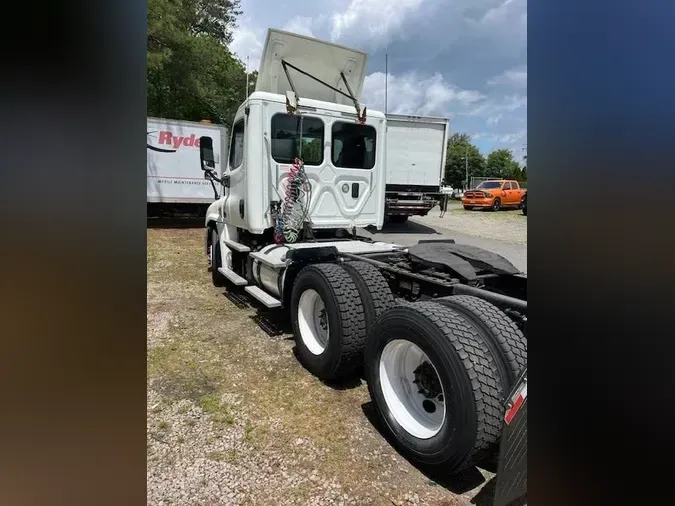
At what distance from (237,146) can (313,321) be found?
9.85 ft

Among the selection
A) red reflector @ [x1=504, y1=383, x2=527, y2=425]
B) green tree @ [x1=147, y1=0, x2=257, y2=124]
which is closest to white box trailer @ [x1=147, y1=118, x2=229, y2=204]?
green tree @ [x1=147, y1=0, x2=257, y2=124]

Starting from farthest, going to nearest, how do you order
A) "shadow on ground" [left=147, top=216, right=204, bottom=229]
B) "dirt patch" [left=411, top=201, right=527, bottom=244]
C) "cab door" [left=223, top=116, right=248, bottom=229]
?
"shadow on ground" [left=147, top=216, right=204, bottom=229], "dirt patch" [left=411, top=201, right=527, bottom=244], "cab door" [left=223, top=116, right=248, bottom=229]

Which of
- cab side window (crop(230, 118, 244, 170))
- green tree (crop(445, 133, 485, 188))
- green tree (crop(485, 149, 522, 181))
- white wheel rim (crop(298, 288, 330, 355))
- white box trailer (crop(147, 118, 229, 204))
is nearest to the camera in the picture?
white wheel rim (crop(298, 288, 330, 355))

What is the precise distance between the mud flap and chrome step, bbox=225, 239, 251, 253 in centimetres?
432

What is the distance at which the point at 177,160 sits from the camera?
14.9 meters

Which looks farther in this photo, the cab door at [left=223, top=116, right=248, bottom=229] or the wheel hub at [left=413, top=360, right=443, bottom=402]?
the cab door at [left=223, top=116, right=248, bottom=229]

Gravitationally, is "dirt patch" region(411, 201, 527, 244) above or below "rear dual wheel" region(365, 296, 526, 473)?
above

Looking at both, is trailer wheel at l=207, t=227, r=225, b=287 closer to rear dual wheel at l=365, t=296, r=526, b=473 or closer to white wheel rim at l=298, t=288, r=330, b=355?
white wheel rim at l=298, t=288, r=330, b=355

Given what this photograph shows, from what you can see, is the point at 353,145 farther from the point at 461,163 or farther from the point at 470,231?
the point at 461,163

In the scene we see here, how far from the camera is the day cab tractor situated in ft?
7.87

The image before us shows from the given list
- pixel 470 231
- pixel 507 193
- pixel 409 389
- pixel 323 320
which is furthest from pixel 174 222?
pixel 507 193

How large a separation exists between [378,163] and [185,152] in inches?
422
